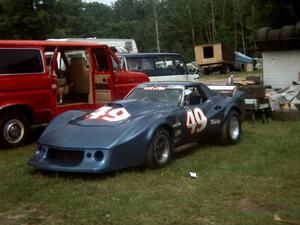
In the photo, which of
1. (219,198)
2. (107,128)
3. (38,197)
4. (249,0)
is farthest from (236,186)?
(249,0)

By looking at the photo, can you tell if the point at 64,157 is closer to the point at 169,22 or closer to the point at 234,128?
the point at 234,128

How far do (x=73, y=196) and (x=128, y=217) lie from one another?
1154 mm

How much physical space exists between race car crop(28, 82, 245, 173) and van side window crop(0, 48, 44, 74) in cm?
216

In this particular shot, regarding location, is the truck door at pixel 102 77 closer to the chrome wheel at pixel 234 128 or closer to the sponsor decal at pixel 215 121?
the chrome wheel at pixel 234 128

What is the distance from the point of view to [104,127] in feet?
25.6

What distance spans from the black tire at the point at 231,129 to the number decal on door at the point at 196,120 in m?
0.75

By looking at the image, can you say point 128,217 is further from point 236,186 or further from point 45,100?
point 45,100

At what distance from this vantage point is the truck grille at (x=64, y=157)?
7464 millimetres

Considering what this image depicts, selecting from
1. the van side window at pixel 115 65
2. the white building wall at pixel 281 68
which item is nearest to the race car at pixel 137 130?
the van side window at pixel 115 65

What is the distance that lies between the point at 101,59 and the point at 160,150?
4784 mm

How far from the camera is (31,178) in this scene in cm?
767

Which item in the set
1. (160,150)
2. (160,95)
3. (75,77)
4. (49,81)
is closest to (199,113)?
(160,95)

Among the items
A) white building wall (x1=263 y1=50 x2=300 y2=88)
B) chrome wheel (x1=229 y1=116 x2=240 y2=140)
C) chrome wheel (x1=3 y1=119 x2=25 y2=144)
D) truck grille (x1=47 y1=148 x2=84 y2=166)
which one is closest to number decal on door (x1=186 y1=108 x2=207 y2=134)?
chrome wheel (x1=229 y1=116 x2=240 y2=140)

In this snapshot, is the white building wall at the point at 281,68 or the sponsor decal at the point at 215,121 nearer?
the sponsor decal at the point at 215,121
